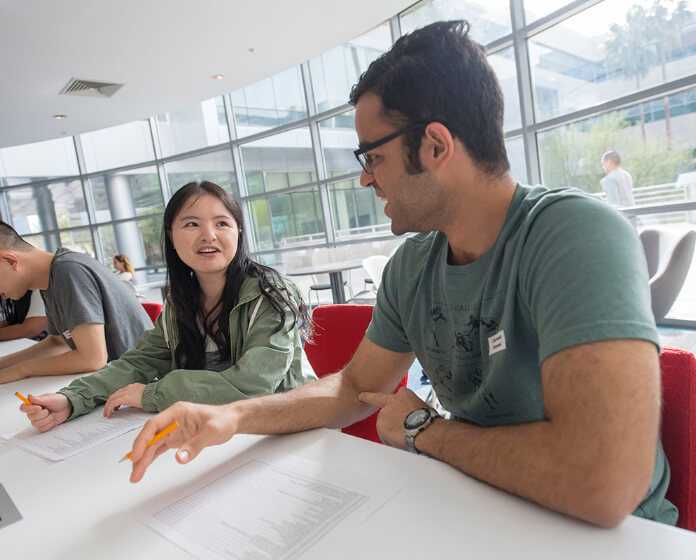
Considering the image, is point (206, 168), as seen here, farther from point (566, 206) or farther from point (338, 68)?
point (566, 206)

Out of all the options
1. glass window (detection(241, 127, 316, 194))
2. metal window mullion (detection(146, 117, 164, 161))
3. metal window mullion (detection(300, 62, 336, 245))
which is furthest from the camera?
metal window mullion (detection(146, 117, 164, 161))

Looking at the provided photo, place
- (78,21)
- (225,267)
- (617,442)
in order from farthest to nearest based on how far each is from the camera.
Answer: (78,21)
(225,267)
(617,442)

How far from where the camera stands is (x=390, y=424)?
0.97 meters

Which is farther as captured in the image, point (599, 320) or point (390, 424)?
point (390, 424)

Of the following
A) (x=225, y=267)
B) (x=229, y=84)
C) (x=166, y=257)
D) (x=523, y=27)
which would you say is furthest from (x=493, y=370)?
(x=229, y=84)

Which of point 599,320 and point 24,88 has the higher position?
point 24,88

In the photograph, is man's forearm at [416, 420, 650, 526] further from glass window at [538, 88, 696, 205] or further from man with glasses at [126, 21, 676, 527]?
glass window at [538, 88, 696, 205]

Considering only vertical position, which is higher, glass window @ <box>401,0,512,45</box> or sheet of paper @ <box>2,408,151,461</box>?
glass window @ <box>401,0,512,45</box>

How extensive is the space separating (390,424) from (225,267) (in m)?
0.95

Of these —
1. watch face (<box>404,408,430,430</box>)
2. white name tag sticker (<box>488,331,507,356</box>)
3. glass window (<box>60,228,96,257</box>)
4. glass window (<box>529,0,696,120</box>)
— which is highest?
glass window (<box>529,0,696,120</box>)

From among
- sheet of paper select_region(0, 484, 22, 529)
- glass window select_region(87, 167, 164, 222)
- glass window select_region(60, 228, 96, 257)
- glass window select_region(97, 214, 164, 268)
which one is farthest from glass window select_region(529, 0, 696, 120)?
glass window select_region(60, 228, 96, 257)

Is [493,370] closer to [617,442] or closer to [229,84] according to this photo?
[617,442]

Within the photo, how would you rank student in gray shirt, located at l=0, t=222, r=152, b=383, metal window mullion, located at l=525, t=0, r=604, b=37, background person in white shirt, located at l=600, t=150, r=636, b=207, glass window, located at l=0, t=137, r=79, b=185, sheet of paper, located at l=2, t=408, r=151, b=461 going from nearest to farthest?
sheet of paper, located at l=2, t=408, r=151, b=461 < student in gray shirt, located at l=0, t=222, r=152, b=383 < metal window mullion, located at l=525, t=0, r=604, b=37 < background person in white shirt, located at l=600, t=150, r=636, b=207 < glass window, located at l=0, t=137, r=79, b=185

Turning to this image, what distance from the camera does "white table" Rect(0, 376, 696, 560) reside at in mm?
574
